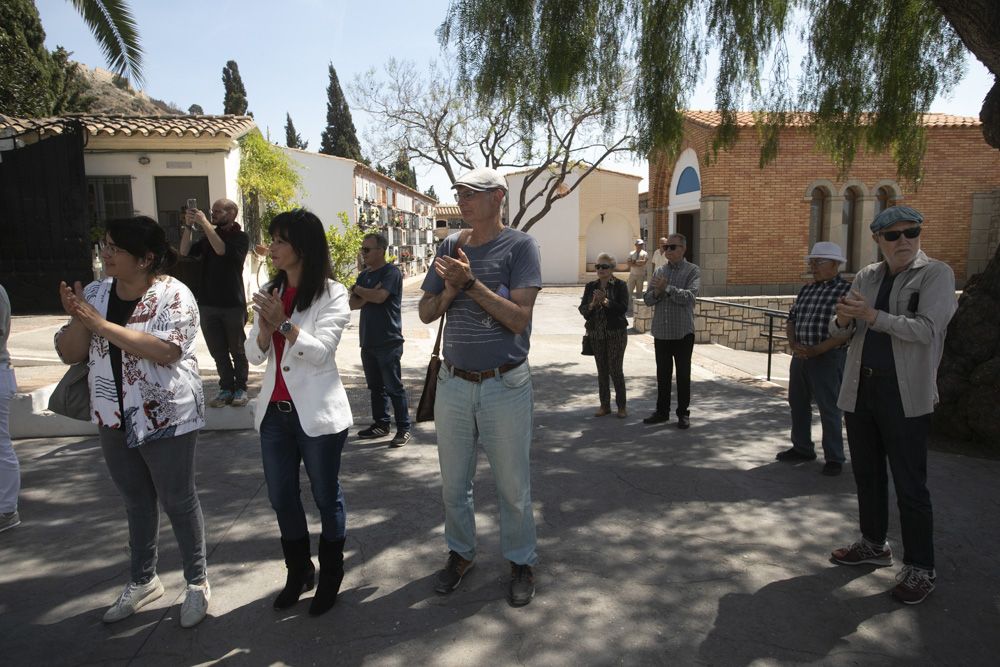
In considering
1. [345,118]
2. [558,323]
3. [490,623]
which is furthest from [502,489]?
[345,118]

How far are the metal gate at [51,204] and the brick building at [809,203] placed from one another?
46.7 ft

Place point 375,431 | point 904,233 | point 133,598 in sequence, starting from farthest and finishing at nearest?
point 375,431, point 904,233, point 133,598

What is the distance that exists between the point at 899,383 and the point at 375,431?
4.04 metres

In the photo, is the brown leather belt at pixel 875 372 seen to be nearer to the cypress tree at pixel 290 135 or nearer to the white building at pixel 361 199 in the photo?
the white building at pixel 361 199

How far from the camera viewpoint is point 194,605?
112 inches

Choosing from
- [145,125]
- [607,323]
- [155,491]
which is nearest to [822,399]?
[607,323]

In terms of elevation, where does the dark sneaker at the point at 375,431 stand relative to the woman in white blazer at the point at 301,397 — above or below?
below

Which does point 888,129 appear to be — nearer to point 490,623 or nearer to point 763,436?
point 763,436

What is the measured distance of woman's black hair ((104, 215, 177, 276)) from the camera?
8.86 feet

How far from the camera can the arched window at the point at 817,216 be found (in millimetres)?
18016

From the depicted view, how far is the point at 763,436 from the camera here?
19.0 ft

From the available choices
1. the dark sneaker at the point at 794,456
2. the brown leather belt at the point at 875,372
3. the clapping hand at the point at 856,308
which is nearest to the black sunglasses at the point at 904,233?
the clapping hand at the point at 856,308

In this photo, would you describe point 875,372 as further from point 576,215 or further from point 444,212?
point 444,212

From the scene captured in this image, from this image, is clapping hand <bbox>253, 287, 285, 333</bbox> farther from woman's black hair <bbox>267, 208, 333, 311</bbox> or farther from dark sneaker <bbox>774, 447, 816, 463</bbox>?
dark sneaker <bbox>774, 447, 816, 463</bbox>
